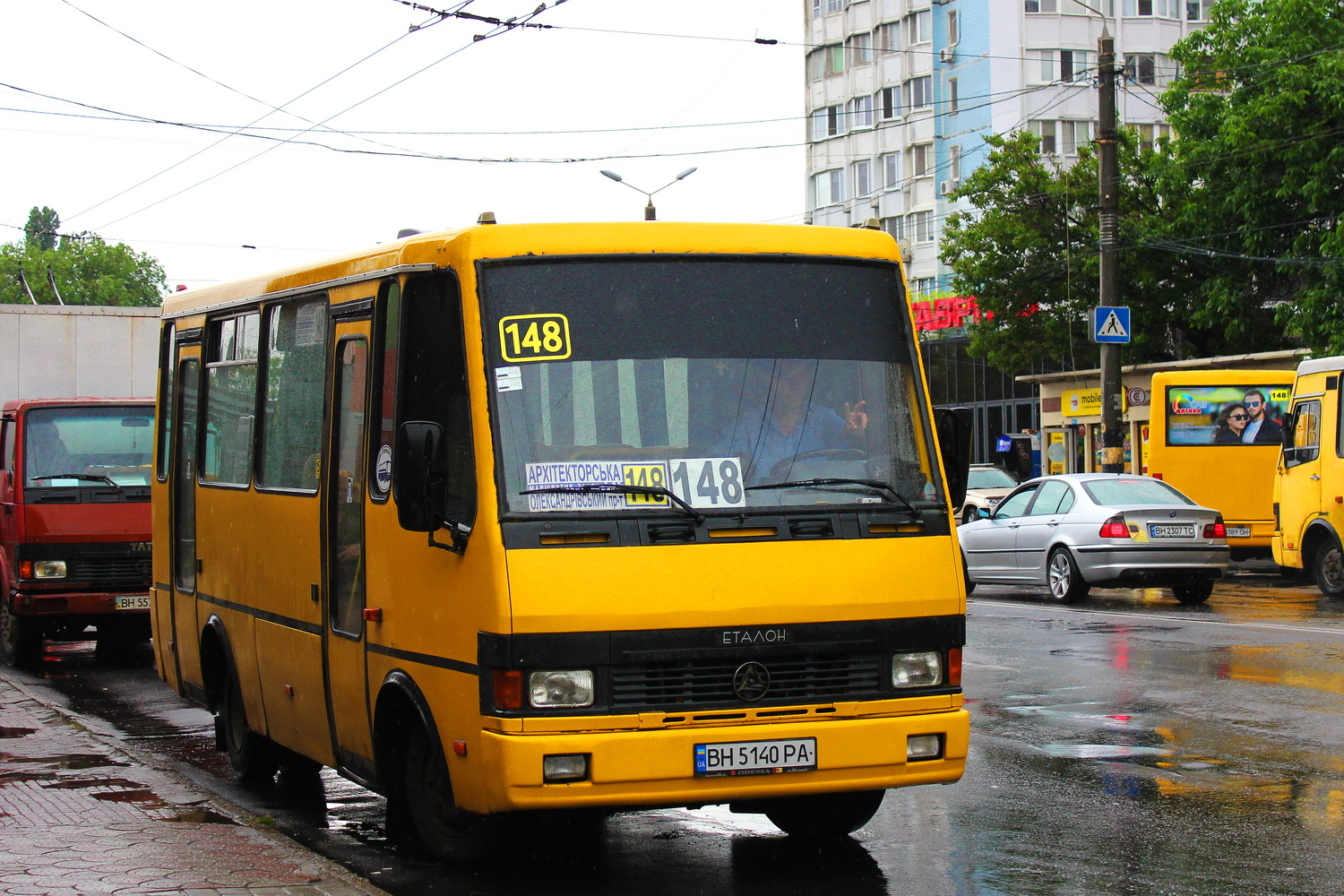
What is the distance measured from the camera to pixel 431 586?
6367 millimetres

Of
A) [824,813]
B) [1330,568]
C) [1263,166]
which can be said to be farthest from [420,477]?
[1263,166]

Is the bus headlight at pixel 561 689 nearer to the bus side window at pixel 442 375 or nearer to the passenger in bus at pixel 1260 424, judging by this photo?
the bus side window at pixel 442 375

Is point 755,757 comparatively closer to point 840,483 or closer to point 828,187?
point 840,483

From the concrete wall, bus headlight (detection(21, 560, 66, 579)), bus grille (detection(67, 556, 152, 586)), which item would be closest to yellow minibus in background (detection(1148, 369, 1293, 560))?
the concrete wall

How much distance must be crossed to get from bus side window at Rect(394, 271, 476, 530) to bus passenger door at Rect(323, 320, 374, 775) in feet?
1.48

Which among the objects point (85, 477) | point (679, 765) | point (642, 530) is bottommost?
point (679, 765)

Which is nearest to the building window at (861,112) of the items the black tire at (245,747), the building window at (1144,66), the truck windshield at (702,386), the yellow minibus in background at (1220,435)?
the building window at (1144,66)

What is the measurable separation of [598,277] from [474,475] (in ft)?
3.02

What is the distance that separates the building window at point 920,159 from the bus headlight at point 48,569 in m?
58.9

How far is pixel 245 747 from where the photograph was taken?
903 centimetres

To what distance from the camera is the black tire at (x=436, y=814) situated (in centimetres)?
645

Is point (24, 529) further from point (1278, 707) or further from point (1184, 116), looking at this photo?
point (1184, 116)

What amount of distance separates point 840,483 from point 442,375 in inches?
61.5

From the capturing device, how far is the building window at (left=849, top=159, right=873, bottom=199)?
244ft
